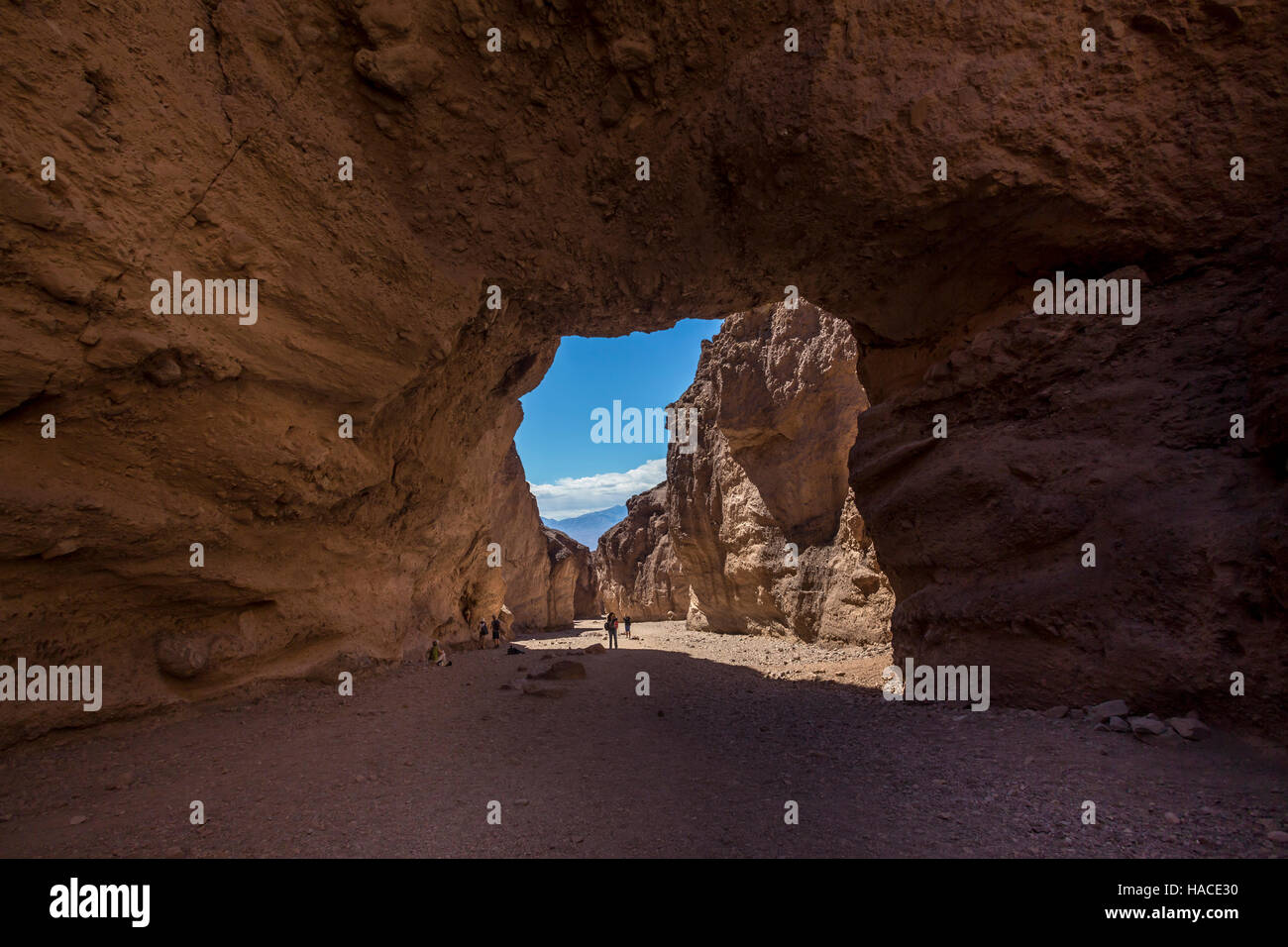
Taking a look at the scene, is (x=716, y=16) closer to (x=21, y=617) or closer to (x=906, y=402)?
(x=906, y=402)

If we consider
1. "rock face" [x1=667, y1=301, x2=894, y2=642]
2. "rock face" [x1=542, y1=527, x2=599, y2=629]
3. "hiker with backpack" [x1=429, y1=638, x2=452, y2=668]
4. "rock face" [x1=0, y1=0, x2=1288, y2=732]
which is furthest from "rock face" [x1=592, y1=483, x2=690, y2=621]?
"rock face" [x1=0, y1=0, x2=1288, y2=732]

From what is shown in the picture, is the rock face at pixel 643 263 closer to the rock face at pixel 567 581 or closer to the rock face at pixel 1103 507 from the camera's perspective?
the rock face at pixel 1103 507

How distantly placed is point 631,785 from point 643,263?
6.38m

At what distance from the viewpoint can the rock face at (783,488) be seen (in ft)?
46.4

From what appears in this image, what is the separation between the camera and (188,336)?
16.1 ft

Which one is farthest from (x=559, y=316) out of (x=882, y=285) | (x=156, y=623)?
(x=156, y=623)

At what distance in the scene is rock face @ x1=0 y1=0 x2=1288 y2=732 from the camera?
4.37 metres

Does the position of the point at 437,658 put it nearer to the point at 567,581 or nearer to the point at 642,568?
the point at 642,568

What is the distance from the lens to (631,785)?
383 cm

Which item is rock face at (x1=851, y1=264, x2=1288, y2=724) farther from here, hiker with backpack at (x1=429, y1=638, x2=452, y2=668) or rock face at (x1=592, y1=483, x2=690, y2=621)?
rock face at (x1=592, y1=483, x2=690, y2=621)

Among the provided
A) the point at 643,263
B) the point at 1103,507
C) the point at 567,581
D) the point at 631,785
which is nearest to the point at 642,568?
the point at 567,581

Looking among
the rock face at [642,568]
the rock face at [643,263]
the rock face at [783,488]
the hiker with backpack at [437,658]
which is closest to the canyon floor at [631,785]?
the rock face at [643,263]

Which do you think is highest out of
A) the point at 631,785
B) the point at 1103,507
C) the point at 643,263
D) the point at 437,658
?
the point at 643,263

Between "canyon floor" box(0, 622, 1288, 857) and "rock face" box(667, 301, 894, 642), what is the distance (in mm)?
8463
